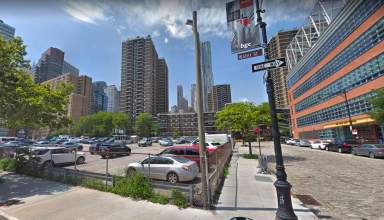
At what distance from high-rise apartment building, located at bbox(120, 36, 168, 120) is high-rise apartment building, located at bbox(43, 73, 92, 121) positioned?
97.1 feet

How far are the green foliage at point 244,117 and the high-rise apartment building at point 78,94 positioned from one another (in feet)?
416

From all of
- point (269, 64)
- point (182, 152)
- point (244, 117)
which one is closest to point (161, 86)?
point (244, 117)

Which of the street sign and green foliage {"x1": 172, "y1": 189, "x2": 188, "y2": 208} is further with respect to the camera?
green foliage {"x1": 172, "y1": 189, "x2": 188, "y2": 208}

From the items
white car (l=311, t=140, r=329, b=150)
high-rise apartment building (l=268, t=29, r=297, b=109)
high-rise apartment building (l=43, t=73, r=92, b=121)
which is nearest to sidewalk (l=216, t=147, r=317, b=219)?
white car (l=311, t=140, r=329, b=150)

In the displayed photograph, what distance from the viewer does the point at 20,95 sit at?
11.7m

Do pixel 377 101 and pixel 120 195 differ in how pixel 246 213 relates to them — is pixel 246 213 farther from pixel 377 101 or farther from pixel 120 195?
pixel 377 101

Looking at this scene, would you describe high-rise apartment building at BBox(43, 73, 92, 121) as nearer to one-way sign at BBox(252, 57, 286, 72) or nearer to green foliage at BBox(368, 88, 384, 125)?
green foliage at BBox(368, 88, 384, 125)

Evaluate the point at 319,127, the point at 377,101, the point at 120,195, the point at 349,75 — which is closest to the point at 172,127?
the point at 319,127

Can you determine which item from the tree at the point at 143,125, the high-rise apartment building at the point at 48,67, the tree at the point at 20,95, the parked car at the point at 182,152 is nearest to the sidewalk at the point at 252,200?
the parked car at the point at 182,152

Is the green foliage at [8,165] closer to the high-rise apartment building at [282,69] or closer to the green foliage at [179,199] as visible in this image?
the green foliage at [179,199]

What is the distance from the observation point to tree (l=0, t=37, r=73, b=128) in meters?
11.7

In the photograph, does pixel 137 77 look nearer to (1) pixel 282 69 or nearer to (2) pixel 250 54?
(1) pixel 282 69

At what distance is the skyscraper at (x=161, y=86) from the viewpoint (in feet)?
495

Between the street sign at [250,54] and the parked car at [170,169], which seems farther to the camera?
the parked car at [170,169]
